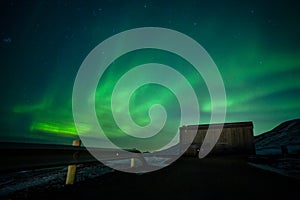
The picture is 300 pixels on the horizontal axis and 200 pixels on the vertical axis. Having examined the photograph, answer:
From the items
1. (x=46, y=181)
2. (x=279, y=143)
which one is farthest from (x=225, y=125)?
(x=279, y=143)

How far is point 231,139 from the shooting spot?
19656 millimetres

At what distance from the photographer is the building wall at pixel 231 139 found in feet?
61.5

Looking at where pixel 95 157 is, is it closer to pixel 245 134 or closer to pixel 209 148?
pixel 209 148

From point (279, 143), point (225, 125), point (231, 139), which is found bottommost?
point (279, 143)

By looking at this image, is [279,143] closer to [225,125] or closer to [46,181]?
[225,125]

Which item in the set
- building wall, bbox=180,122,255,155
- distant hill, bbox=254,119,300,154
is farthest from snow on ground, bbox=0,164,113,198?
distant hill, bbox=254,119,300,154

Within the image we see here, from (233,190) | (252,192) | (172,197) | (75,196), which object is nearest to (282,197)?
(252,192)

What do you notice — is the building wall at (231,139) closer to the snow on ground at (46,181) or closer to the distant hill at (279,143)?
the distant hill at (279,143)

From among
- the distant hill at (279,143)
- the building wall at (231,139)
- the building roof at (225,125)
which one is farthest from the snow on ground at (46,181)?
the distant hill at (279,143)

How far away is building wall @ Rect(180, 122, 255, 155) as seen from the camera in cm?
1873

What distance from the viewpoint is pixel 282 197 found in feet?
7.95

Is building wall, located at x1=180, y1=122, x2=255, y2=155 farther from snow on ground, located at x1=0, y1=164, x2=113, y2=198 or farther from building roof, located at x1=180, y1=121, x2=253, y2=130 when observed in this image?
snow on ground, located at x1=0, y1=164, x2=113, y2=198

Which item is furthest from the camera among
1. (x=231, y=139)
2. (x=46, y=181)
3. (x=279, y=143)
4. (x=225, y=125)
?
(x=279, y=143)

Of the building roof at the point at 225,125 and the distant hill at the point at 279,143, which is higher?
the building roof at the point at 225,125
